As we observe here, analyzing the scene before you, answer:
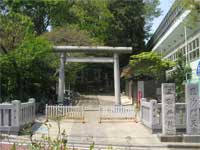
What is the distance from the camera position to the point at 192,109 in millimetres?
17828

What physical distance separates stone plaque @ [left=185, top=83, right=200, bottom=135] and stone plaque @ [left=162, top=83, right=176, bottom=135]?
0.53 meters

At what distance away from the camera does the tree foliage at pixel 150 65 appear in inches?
1538

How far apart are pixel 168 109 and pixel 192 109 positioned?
86 centimetres

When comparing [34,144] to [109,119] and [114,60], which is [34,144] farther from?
[114,60]

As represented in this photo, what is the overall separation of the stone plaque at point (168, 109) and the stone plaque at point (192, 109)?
1.76 ft

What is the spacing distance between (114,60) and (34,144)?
29216 millimetres

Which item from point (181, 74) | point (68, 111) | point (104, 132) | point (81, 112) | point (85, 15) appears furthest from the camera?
point (85, 15)

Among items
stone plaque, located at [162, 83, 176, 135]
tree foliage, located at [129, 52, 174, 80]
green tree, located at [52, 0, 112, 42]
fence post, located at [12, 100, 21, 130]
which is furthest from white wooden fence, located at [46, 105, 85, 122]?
green tree, located at [52, 0, 112, 42]

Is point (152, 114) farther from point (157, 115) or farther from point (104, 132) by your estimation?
point (104, 132)

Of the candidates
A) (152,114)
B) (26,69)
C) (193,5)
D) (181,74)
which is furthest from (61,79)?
(193,5)

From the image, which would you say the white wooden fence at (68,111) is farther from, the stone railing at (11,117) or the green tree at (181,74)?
the green tree at (181,74)

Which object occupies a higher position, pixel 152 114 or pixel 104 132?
pixel 152 114

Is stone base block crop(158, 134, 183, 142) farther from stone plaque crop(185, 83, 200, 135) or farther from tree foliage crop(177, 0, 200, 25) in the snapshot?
tree foliage crop(177, 0, 200, 25)

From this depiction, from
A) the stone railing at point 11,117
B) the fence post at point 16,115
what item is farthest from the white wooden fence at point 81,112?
the fence post at point 16,115
